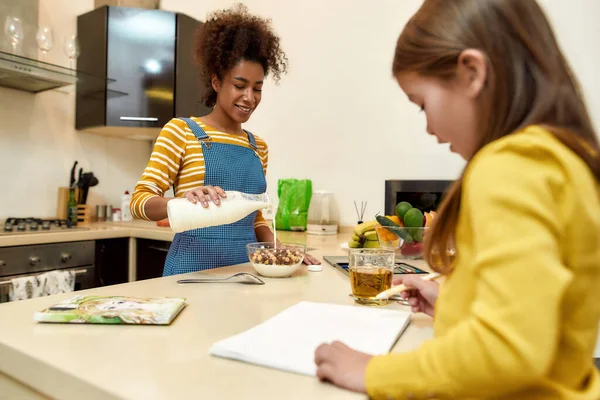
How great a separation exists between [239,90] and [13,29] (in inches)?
60.2

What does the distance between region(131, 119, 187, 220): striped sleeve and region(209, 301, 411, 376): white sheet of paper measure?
2.00 ft

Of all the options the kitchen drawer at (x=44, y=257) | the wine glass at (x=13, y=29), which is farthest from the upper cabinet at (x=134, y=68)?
the kitchen drawer at (x=44, y=257)

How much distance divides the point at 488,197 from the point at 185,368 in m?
0.39

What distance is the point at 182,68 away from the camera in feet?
8.77

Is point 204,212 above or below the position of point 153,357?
above

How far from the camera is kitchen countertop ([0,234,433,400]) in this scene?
1.67 ft

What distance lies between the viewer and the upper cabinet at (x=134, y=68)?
2.58 meters

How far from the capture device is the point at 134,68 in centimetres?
261

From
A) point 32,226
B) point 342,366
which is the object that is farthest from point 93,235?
point 342,366

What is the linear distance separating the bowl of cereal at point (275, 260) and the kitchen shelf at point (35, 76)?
168cm

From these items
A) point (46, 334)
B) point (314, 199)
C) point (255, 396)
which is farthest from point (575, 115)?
point (314, 199)

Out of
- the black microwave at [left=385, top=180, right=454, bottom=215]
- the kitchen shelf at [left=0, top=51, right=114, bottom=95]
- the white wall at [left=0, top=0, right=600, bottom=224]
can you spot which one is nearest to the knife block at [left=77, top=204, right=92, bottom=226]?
the white wall at [left=0, top=0, right=600, bottom=224]

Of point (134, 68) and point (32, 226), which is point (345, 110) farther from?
point (32, 226)

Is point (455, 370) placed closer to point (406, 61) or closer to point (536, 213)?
point (536, 213)
